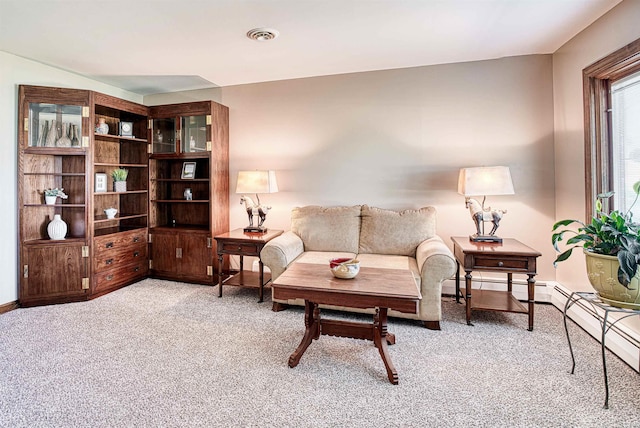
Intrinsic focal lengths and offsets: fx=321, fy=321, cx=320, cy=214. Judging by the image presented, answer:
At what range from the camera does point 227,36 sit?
9.28 feet

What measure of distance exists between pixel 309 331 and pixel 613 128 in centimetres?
291

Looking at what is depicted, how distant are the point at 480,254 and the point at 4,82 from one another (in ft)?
15.6

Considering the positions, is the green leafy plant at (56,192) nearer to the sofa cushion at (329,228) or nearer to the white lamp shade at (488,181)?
the sofa cushion at (329,228)

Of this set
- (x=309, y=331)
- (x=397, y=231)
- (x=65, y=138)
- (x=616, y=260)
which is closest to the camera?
(x=616, y=260)

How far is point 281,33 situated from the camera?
2773 millimetres

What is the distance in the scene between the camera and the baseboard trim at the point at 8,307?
3100mm

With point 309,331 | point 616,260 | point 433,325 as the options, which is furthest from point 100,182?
point 616,260

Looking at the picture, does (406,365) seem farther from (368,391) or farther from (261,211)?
(261,211)

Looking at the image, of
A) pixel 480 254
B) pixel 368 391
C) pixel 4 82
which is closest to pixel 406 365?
pixel 368 391

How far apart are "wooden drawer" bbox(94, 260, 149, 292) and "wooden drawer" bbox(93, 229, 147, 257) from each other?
24 cm

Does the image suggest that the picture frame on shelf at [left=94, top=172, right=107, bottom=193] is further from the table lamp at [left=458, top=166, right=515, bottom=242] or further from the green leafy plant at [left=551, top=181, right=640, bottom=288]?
the green leafy plant at [left=551, top=181, right=640, bottom=288]

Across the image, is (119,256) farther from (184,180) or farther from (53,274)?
(184,180)

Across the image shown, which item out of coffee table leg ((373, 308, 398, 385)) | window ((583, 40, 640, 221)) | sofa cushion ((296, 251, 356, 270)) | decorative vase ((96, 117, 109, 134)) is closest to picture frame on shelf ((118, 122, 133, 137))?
decorative vase ((96, 117, 109, 134))

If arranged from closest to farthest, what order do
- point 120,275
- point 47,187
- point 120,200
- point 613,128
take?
1. point 613,128
2. point 47,187
3. point 120,275
4. point 120,200
